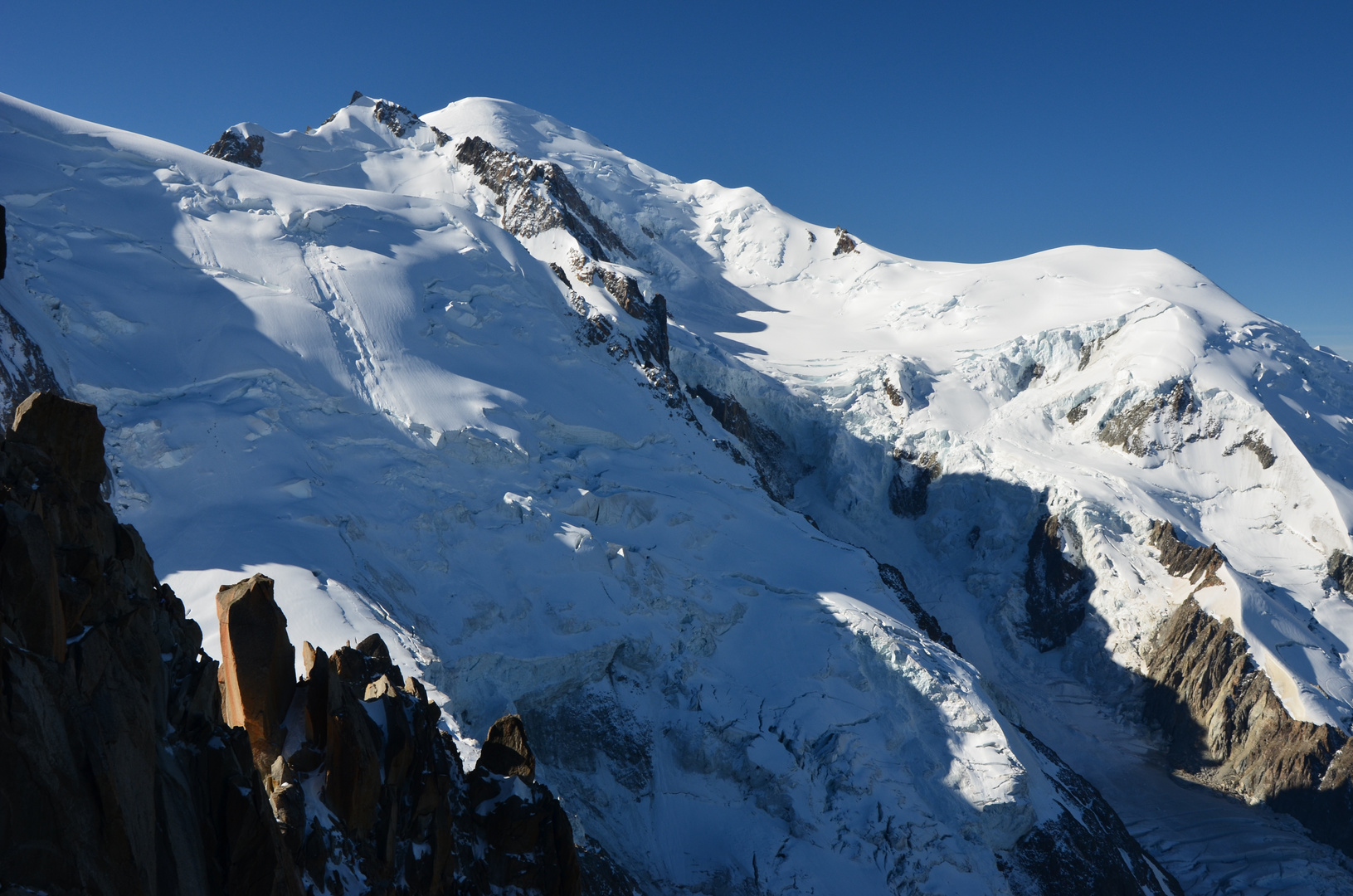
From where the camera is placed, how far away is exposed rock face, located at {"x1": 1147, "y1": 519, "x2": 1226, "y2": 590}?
60.6 meters

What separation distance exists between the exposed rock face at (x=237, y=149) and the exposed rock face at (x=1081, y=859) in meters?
88.8

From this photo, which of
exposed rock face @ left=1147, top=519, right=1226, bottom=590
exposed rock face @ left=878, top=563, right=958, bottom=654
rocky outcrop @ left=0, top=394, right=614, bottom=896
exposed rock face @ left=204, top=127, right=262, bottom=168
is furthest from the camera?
exposed rock face @ left=204, top=127, right=262, bottom=168

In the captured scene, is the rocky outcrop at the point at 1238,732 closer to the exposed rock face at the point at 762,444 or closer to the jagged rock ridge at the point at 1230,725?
the jagged rock ridge at the point at 1230,725

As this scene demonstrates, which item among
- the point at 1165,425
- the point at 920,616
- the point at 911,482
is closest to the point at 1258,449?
the point at 1165,425

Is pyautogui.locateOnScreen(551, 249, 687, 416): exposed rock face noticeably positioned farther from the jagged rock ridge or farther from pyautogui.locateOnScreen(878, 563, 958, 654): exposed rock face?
the jagged rock ridge

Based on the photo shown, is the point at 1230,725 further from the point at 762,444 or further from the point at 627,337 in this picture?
the point at 627,337

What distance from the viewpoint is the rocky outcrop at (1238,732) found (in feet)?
168

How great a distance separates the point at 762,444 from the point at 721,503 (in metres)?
28.5

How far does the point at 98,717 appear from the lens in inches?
445

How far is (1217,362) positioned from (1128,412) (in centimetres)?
936

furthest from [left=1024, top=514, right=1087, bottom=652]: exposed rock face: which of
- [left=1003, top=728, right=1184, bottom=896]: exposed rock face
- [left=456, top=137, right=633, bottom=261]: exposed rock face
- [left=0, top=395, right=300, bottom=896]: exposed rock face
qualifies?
[left=0, top=395, right=300, bottom=896]: exposed rock face

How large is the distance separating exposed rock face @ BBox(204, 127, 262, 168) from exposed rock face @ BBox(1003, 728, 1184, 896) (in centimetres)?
8881

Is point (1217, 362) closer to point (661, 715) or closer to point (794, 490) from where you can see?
point (794, 490)

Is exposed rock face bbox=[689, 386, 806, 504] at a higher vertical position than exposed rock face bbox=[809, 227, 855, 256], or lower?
lower
